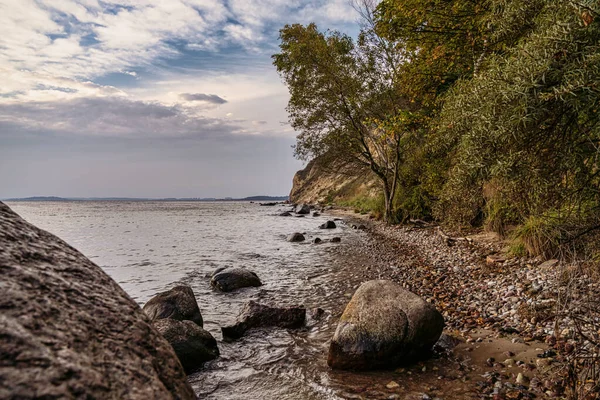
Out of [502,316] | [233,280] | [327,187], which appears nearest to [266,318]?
[233,280]

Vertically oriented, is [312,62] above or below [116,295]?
above

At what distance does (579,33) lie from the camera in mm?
4449

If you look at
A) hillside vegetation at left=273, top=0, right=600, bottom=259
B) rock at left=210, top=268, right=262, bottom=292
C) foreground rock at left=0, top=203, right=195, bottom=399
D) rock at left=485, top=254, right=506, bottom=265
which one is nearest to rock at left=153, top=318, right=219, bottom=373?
foreground rock at left=0, top=203, right=195, bottom=399

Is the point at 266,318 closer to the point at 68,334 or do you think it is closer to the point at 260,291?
the point at 260,291

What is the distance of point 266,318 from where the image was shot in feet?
25.5

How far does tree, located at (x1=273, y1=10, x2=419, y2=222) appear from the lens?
25391 millimetres

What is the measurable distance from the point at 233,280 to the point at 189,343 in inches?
215

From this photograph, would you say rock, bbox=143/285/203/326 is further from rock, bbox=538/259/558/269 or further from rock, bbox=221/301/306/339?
rock, bbox=538/259/558/269

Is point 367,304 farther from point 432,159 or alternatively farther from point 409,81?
point 432,159

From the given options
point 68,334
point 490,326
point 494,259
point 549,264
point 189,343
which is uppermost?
point 68,334

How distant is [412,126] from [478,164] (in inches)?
504

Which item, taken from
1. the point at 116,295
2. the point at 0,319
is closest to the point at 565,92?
the point at 116,295

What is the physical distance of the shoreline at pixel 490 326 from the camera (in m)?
4.79

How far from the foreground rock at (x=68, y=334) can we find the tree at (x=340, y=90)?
23387 mm
